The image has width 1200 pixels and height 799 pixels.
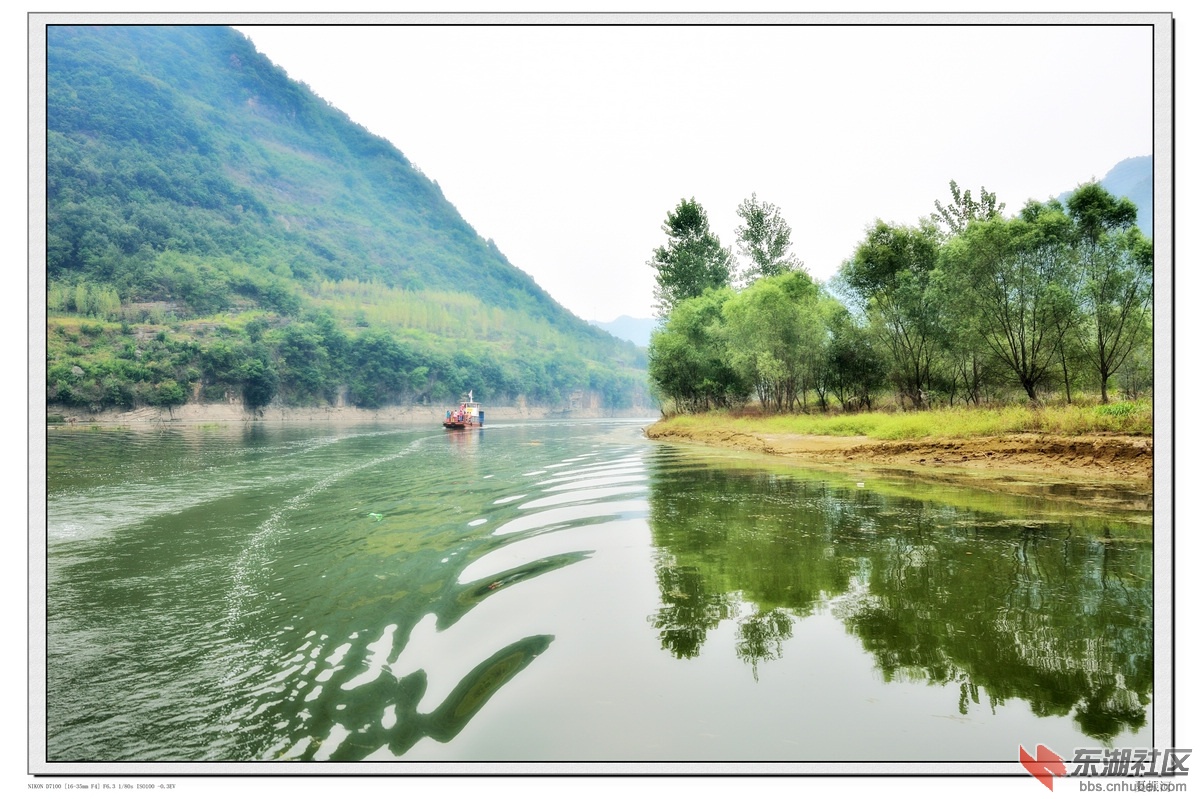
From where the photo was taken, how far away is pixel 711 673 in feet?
8.50

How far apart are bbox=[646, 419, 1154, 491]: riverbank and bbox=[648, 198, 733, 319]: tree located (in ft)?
35.9

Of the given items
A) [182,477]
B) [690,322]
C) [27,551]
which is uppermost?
[690,322]

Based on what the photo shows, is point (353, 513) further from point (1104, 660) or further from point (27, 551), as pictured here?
point (1104, 660)

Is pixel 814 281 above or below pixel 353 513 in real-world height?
above

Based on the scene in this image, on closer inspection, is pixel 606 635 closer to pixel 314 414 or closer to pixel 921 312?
pixel 921 312

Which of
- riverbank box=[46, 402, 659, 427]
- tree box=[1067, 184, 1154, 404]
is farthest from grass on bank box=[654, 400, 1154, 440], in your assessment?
riverbank box=[46, 402, 659, 427]

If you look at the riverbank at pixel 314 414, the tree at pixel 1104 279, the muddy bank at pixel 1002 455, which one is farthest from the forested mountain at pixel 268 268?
the muddy bank at pixel 1002 455

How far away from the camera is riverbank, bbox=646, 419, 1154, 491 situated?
7.61 m

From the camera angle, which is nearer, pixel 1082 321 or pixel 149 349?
pixel 1082 321

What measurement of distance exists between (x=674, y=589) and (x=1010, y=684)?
200 cm

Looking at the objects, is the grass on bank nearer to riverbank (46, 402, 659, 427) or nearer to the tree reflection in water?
the tree reflection in water

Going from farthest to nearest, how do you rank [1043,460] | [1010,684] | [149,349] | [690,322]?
[149,349], [690,322], [1043,460], [1010,684]

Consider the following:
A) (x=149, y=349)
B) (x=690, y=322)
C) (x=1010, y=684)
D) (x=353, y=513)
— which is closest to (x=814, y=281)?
(x=690, y=322)

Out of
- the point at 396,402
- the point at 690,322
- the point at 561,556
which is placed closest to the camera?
the point at 561,556
